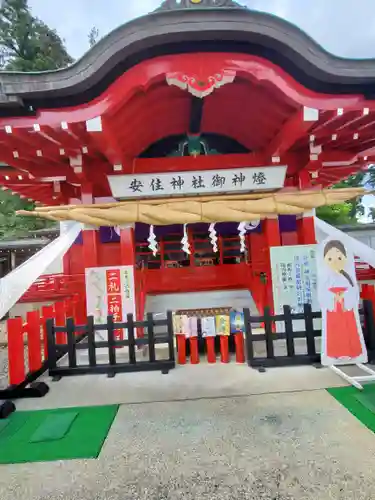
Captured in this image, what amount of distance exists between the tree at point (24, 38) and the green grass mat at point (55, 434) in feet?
78.0

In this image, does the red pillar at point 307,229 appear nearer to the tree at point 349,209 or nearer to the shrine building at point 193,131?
the shrine building at point 193,131

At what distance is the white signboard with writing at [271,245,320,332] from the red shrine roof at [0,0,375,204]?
1668 millimetres

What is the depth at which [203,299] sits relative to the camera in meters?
7.86

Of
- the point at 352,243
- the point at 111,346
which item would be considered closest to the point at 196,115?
the point at 352,243

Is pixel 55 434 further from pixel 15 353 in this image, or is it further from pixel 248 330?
pixel 248 330

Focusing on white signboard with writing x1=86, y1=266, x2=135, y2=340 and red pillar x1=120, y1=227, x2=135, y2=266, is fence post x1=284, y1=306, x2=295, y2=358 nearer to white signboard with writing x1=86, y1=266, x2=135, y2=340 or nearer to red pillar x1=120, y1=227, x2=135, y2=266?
white signboard with writing x1=86, y1=266, x2=135, y2=340

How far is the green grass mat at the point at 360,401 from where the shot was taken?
11.4ft

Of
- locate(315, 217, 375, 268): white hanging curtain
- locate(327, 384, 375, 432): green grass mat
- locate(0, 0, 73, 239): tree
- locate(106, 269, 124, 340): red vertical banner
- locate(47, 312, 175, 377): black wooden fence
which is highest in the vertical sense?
locate(0, 0, 73, 239): tree

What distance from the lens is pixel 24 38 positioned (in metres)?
22.8

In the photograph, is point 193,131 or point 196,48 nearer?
point 196,48

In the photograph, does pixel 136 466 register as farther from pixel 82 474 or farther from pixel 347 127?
pixel 347 127

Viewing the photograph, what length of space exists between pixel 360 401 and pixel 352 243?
2.39 metres

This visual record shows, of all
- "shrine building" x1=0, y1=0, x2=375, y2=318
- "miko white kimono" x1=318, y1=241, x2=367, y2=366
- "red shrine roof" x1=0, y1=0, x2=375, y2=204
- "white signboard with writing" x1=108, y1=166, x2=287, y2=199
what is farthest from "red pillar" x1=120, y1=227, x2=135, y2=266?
"miko white kimono" x1=318, y1=241, x2=367, y2=366

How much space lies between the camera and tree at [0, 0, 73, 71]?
22.6 m
